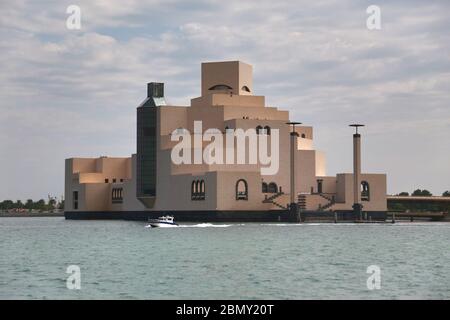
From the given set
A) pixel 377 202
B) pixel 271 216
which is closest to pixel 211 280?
pixel 271 216

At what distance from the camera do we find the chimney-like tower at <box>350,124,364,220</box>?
516ft

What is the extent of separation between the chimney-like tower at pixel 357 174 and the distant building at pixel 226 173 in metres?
1.37

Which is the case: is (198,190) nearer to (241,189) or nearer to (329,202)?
(241,189)

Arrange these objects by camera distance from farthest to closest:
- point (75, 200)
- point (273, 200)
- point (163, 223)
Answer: point (75, 200), point (273, 200), point (163, 223)

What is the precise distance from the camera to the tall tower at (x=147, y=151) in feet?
546

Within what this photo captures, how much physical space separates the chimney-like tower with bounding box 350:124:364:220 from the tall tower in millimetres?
32360

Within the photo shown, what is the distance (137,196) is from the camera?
556ft

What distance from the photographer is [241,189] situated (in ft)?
506

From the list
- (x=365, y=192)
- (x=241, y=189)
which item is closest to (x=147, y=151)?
(x=241, y=189)

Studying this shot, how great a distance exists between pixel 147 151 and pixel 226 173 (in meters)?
20.0

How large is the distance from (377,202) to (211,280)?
361 ft

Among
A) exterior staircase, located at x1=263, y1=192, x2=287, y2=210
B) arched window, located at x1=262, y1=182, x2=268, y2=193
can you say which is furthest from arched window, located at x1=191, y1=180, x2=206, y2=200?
arched window, located at x1=262, y1=182, x2=268, y2=193

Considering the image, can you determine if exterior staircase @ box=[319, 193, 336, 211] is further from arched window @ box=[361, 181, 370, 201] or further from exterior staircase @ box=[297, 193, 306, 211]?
arched window @ box=[361, 181, 370, 201]

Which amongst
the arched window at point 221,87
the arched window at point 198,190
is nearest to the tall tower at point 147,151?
the arched window at point 221,87
